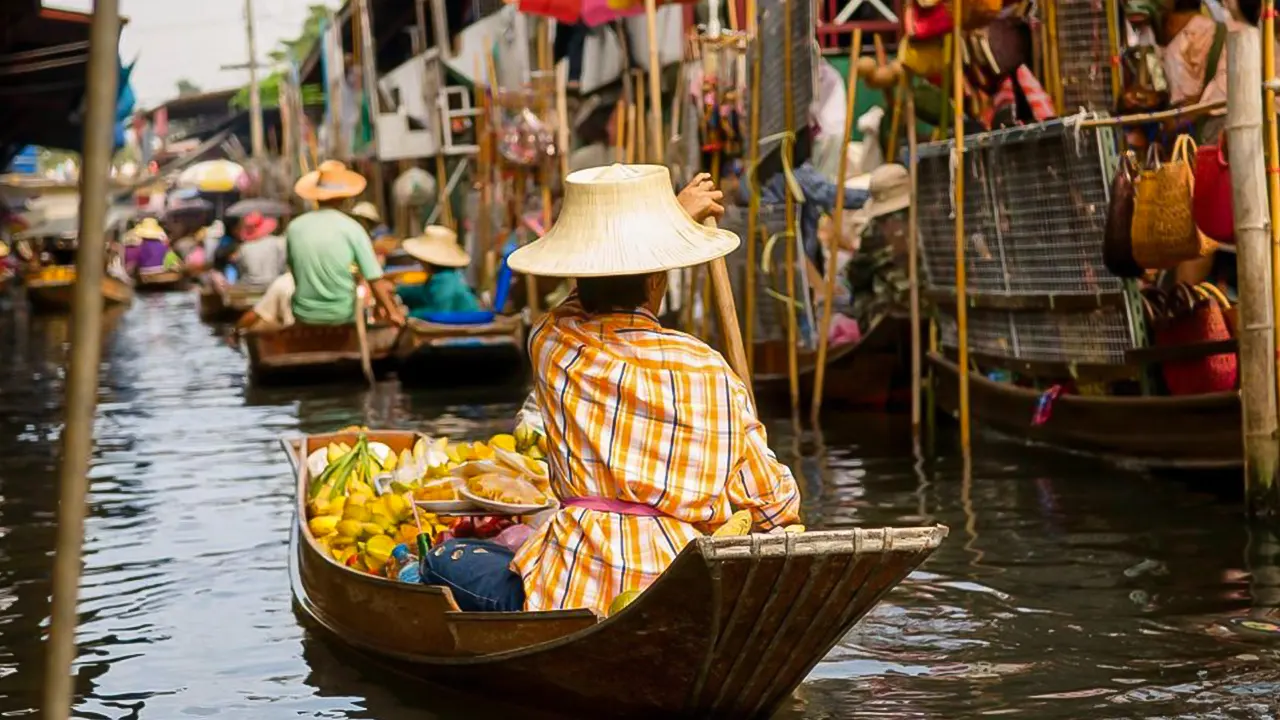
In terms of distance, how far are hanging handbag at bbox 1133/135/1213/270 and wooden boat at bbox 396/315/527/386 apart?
276 inches

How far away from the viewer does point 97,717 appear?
537cm

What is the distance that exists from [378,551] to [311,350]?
9.04m

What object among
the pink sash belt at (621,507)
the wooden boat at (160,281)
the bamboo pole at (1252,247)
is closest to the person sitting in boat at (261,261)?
the wooden boat at (160,281)

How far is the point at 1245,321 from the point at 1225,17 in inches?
98.7

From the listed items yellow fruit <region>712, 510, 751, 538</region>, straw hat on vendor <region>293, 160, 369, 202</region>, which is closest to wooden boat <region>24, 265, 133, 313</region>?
straw hat on vendor <region>293, 160, 369, 202</region>

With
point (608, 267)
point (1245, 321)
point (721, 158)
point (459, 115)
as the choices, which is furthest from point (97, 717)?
point (459, 115)

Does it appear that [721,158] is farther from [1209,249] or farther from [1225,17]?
[1209,249]

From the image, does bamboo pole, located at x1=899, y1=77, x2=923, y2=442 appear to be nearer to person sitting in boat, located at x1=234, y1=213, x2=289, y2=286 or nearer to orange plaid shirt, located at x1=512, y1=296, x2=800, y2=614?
orange plaid shirt, located at x1=512, y1=296, x2=800, y2=614

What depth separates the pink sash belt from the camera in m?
4.52

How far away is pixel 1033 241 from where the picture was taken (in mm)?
8930

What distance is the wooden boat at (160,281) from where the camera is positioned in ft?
116

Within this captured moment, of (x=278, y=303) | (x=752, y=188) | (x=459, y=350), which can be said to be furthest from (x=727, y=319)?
(x=278, y=303)

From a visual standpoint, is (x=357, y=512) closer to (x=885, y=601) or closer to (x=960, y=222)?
(x=885, y=601)

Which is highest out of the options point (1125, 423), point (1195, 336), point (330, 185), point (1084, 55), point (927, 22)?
point (927, 22)
